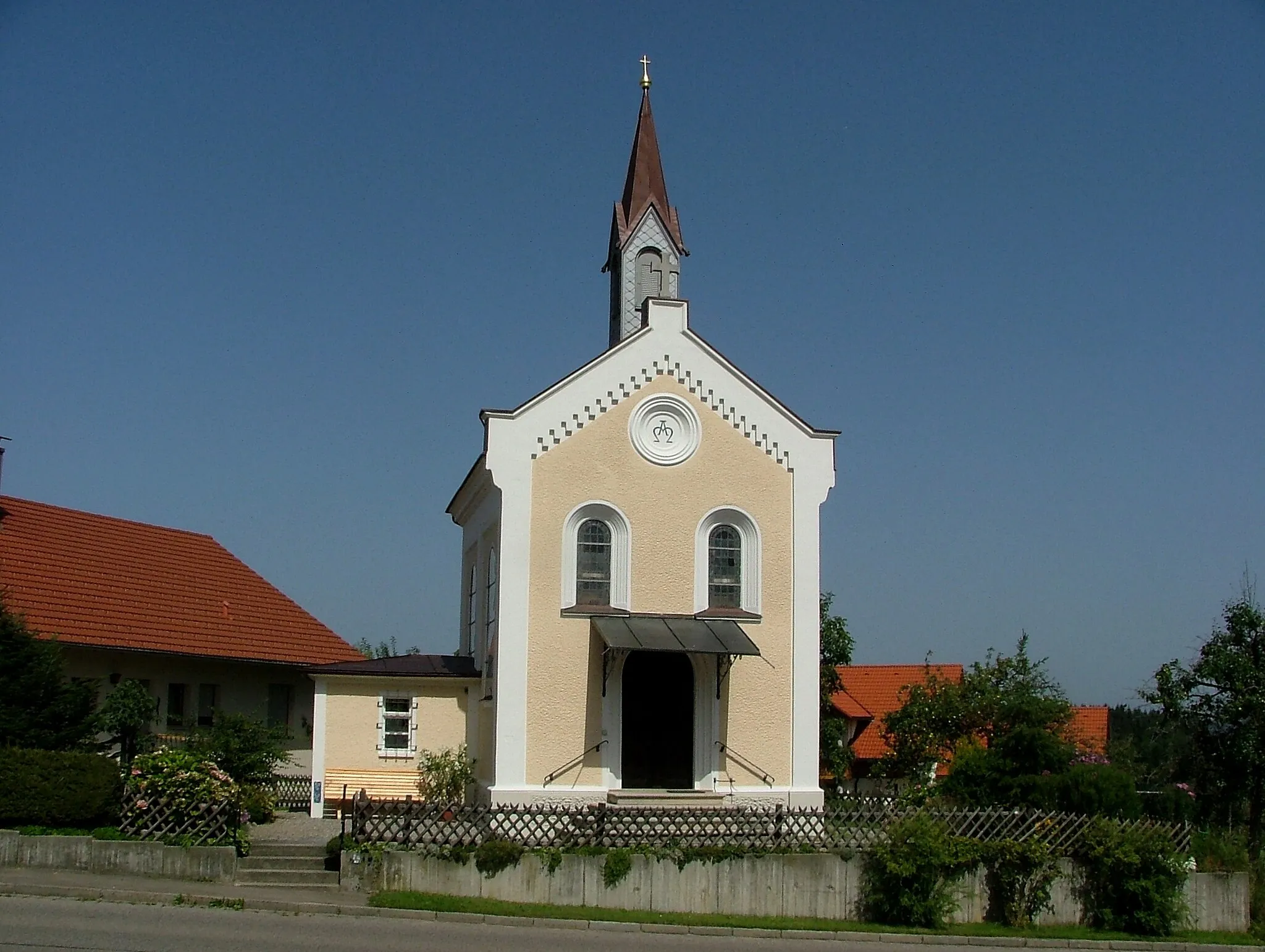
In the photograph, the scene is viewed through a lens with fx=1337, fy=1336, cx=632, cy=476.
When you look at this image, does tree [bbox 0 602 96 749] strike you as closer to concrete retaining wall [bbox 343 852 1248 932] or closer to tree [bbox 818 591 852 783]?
concrete retaining wall [bbox 343 852 1248 932]

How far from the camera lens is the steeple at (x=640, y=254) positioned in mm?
27844

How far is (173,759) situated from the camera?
21.0 m

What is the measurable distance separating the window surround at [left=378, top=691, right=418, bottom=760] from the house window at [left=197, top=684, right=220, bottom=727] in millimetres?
7793

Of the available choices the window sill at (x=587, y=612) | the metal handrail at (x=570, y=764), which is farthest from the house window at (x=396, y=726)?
the window sill at (x=587, y=612)

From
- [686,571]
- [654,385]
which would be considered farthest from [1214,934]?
[654,385]

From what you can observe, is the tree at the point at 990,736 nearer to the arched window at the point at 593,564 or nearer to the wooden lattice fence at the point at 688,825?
the wooden lattice fence at the point at 688,825

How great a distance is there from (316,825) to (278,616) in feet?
→ 38.7

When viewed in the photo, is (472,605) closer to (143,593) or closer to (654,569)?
(654,569)

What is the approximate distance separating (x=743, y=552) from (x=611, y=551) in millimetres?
2539

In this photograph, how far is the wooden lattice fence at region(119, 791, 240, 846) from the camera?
20.6m

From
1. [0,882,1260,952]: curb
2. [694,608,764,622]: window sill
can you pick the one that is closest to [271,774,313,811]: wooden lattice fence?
[0,882,1260,952]: curb

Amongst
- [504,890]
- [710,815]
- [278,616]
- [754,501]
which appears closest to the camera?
[504,890]

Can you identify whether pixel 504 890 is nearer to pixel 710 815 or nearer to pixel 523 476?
pixel 710 815

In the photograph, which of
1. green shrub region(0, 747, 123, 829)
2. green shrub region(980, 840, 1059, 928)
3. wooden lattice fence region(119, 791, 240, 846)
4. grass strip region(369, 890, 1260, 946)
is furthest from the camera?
green shrub region(980, 840, 1059, 928)
